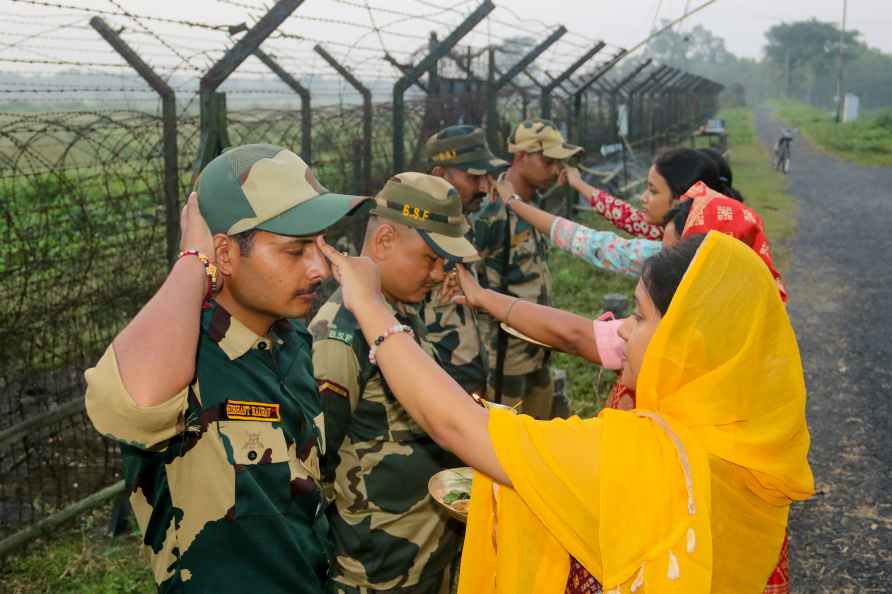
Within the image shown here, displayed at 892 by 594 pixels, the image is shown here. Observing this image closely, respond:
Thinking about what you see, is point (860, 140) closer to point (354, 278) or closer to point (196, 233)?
point (354, 278)

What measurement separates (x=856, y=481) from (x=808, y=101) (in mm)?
112492

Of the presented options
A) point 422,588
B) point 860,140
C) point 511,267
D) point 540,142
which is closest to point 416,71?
point 540,142

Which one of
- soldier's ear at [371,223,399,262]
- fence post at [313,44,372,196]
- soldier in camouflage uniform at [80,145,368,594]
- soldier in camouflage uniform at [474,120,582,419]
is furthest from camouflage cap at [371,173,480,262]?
fence post at [313,44,372,196]

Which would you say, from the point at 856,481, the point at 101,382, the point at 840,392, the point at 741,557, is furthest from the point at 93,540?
the point at 840,392

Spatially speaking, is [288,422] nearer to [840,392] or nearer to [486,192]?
[486,192]

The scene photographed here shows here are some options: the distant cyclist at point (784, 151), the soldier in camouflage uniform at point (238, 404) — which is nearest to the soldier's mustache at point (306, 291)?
the soldier in camouflage uniform at point (238, 404)

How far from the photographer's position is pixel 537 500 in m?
1.80

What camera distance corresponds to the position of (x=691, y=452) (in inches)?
69.7

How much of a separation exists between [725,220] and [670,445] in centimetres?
154

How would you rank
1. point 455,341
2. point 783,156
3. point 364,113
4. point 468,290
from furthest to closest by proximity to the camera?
point 783,156 < point 364,113 < point 455,341 < point 468,290

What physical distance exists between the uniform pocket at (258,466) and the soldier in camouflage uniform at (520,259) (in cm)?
271

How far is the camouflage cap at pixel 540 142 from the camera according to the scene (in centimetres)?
498

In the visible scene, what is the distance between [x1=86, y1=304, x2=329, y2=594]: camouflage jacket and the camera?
6.02ft

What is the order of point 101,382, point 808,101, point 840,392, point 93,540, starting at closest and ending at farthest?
point 101,382 < point 93,540 < point 840,392 < point 808,101
